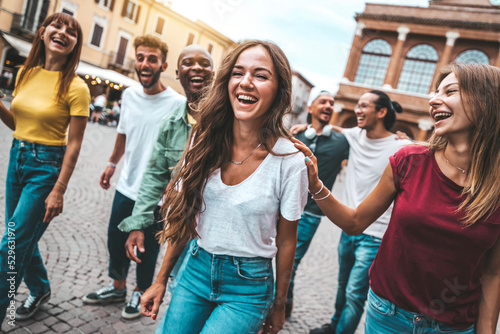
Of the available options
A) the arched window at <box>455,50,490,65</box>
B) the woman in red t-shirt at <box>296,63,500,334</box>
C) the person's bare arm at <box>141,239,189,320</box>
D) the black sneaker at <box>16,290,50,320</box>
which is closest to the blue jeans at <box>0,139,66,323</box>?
the black sneaker at <box>16,290,50,320</box>

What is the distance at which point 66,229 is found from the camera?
176 inches

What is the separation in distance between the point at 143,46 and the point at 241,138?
67.9 inches

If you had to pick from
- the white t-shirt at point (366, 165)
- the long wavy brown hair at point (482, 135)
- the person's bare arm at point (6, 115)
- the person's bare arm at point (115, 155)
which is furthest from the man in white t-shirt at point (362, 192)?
the person's bare arm at point (6, 115)

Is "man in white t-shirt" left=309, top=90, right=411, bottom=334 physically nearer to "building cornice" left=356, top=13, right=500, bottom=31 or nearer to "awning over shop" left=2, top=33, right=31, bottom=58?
"building cornice" left=356, top=13, right=500, bottom=31

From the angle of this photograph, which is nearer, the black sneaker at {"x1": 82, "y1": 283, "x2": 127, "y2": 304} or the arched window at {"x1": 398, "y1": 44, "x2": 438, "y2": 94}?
the black sneaker at {"x1": 82, "y1": 283, "x2": 127, "y2": 304}

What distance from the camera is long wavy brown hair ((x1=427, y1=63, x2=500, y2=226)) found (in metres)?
1.49

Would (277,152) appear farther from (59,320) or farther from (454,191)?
(59,320)

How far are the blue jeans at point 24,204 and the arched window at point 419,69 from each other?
75.3ft

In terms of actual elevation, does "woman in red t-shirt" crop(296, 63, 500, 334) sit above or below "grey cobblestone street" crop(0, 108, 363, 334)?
above

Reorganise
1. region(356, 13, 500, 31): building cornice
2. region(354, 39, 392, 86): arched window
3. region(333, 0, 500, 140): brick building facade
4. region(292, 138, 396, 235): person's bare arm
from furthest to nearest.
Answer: region(354, 39, 392, 86): arched window
region(333, 0, 500, 140): brick building facade
region(356, 13, 500, 31): building cornice
region(292, 138, 396, 235): person's bare arm

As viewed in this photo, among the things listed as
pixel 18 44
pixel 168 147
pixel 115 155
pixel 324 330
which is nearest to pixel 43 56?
pixel 115 155

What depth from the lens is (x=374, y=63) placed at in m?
22.8

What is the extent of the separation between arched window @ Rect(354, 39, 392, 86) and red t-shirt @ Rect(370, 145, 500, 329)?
902 inches

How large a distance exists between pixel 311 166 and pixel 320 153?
2027 millimetres
